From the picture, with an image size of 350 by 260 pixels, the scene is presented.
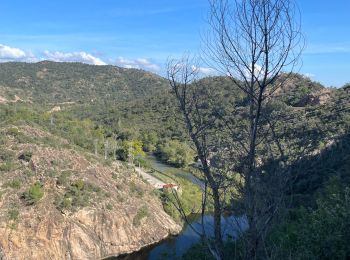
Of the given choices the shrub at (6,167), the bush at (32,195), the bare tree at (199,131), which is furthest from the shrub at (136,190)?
the bare tree at (199,131)

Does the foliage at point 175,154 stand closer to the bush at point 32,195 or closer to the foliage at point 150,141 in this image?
the foliage at point 150,141

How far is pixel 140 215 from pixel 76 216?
5.88m

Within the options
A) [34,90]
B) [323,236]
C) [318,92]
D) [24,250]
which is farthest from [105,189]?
[34,90]

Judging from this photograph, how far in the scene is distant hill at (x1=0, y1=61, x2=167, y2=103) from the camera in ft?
362

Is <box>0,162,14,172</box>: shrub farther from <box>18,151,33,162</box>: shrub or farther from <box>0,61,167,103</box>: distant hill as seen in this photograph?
<box>0,61,167,103</box>: distant hill

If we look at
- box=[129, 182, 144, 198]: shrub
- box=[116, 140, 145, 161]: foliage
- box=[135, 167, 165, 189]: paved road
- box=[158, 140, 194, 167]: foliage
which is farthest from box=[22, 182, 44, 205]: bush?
box=[158, 140, 194, 167]: foliage

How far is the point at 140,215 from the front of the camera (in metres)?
37.3

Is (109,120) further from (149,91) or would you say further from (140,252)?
(140,252)

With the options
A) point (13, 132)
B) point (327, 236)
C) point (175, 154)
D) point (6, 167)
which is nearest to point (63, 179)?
point (6, 167)

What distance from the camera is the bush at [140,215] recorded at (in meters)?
36.7

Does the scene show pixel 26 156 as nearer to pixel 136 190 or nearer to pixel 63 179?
pixel 63 179

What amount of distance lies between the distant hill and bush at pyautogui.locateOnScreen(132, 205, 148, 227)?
227 ft

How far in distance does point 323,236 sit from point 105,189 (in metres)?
28.8

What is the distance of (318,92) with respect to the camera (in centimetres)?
6234
